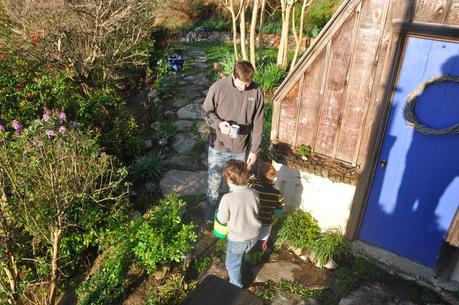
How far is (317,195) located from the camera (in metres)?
4.84

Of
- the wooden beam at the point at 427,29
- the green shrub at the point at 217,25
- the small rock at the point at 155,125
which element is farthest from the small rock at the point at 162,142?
the green shrub at the point at 217,25

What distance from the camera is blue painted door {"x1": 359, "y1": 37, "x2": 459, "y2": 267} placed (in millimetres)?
3551

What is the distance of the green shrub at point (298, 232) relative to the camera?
472 centimetres

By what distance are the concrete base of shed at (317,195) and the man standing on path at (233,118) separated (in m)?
0.78

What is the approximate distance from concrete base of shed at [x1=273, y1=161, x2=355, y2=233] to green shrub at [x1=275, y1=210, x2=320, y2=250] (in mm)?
168

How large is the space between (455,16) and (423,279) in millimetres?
2907

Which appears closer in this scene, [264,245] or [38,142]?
[38,142]

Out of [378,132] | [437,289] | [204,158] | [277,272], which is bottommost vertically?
[277,272]

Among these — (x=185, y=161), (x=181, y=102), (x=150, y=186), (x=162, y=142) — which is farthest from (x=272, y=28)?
(x=150, y=186)

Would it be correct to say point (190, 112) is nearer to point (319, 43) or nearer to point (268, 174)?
point (268, 174)

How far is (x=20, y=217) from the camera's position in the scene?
13.3ft

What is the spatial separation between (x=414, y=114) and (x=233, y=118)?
1989 mm

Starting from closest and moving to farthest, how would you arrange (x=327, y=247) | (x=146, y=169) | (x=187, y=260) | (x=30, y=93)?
(x=187, y=260)
(x=327, y=247)
(x=30, y=93)
(x=146, y=169)

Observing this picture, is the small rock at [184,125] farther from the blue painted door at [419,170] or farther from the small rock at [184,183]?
the blue painted door at [419,170]
